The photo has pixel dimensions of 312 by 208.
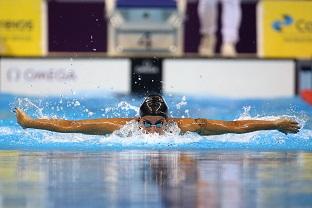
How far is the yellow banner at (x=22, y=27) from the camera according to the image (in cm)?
1357

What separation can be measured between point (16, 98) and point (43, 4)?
1.82 meters

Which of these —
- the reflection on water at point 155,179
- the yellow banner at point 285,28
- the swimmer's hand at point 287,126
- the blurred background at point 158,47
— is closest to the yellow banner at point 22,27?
the blurred background at point 158,47

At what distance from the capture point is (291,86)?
13.5 meters

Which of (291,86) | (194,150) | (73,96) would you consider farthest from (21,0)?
(194,150)

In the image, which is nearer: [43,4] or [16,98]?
[16,98]

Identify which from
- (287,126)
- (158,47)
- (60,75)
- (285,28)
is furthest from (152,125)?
(285,28)

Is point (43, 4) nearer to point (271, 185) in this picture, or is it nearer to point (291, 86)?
point (291, 86)

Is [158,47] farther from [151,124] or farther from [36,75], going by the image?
[151,124]

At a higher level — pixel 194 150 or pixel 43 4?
pixel 43 4

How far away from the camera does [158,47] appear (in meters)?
13.6

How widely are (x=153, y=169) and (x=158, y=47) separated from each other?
308 inches

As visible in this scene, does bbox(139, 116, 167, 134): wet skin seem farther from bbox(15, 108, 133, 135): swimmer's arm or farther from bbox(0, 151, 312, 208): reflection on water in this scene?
bbox(0, 151, 312, 208): reflection on water

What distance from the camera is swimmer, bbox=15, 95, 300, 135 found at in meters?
7.75

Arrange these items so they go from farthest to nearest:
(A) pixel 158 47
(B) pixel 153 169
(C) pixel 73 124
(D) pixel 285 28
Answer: (D) pixel 285 28, (A) pixel 158 47, (C) pixel 73 124, (B) pixel 153 169
